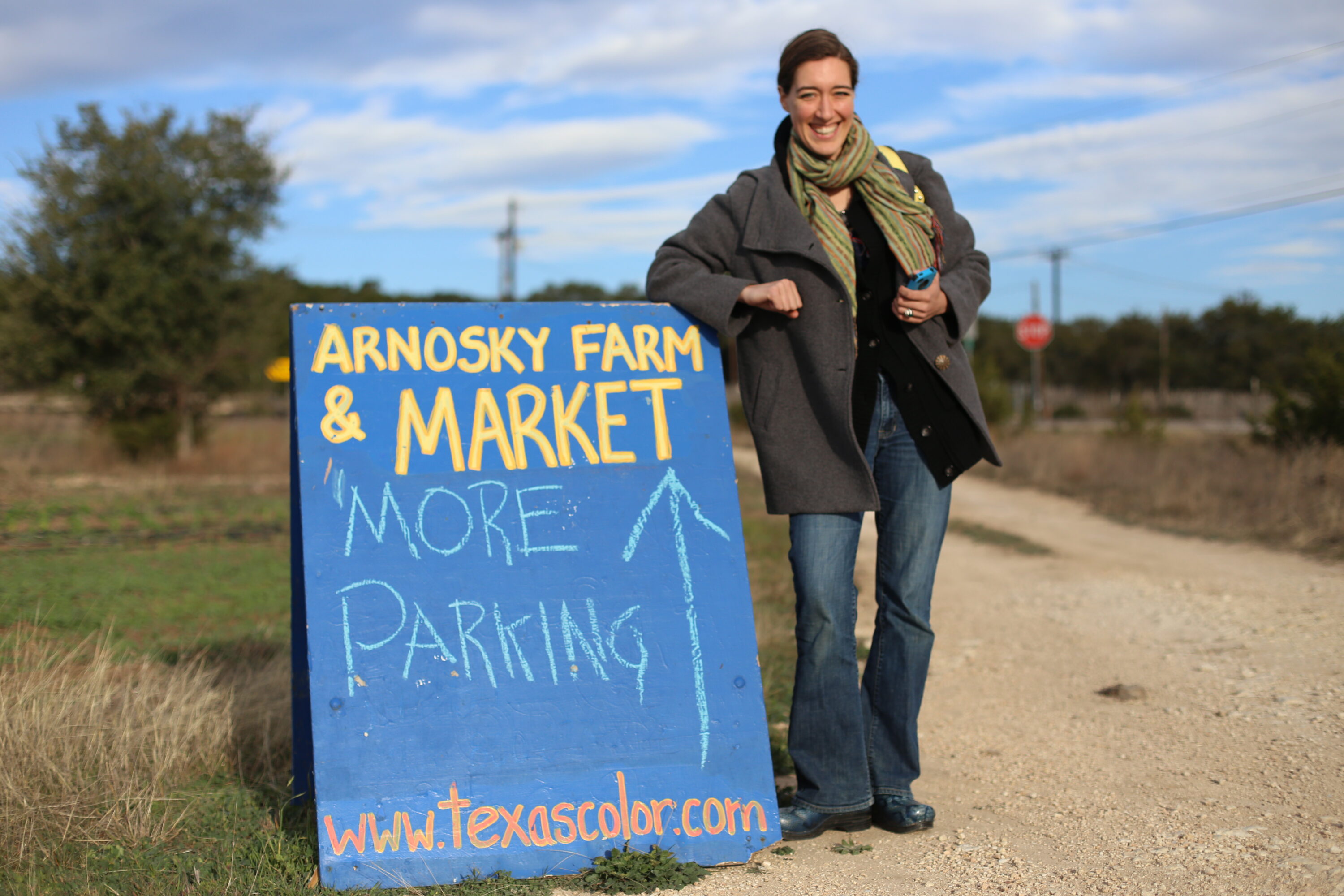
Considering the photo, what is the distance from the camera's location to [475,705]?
285 centimetres

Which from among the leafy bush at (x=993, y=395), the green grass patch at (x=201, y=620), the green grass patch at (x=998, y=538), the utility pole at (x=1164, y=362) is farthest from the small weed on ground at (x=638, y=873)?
the utility pole at (x=1164, y=362)

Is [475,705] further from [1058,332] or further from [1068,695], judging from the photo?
[1058,332]

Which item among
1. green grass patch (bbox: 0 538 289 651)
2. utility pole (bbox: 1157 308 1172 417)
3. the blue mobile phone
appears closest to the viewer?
the blue mobile phone

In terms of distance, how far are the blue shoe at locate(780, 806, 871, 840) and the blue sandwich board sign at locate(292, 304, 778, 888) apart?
185 millimetres

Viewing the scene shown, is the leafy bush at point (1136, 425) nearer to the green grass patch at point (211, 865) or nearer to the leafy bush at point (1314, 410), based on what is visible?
the leafy bush at point (1314, 410)

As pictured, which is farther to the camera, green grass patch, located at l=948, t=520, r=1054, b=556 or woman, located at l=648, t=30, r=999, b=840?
green grass patch, located at l=948, t=520, r=1054, b=556

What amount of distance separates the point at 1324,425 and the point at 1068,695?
883 centimetres

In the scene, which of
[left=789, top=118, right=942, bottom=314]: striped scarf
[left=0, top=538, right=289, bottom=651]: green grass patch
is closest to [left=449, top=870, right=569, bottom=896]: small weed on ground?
[left=789, top=118, right=942, bottom=314]: striped scarf

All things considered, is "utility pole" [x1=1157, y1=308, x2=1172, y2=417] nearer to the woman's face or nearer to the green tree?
the green tree

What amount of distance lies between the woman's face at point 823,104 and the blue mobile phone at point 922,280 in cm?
42

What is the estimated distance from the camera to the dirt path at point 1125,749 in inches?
111

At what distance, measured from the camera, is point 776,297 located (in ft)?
9.95

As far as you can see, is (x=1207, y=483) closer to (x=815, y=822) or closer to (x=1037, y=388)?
(x=815, y=822)

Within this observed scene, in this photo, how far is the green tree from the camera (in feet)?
59.4
